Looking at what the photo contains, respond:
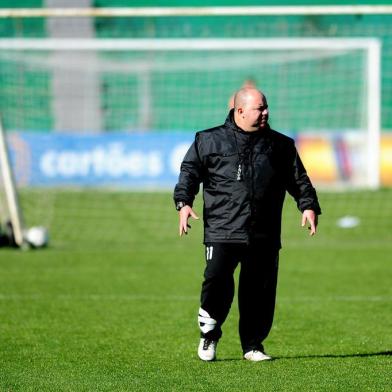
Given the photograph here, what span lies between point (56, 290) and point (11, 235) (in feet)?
13.7

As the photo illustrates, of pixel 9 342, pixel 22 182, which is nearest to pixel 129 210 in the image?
pixel 22 182

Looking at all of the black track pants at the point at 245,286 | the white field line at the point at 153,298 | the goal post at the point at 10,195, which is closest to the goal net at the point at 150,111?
the goal post at the point at 10,195

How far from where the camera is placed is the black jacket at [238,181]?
7.33 metres

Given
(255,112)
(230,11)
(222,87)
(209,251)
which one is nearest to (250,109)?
(255,112)

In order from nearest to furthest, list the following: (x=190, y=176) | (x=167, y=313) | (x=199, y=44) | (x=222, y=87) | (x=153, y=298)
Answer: (x=190, y=176) → (x=167, y=313) → (x=153, y=298) → (x=199, y=44) → (x=222, y=87)

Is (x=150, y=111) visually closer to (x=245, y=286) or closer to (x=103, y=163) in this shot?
(x=103, y=163)

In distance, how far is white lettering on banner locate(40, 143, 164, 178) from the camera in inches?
909

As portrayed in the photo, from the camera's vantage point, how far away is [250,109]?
7277 mm

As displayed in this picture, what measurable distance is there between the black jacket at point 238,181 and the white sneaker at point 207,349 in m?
0.72

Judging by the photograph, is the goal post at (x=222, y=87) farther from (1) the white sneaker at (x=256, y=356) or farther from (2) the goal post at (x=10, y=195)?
(1) the white sneaker at (x=256, y=356)

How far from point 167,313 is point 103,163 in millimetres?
13614

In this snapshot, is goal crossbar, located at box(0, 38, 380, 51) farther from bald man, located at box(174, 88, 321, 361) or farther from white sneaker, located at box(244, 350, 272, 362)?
white sneaker, located at box(244, 350, 272, 362)

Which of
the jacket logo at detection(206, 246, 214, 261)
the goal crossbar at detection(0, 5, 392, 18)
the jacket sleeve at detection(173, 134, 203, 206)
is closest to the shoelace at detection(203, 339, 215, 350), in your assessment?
the jacket logo at detection(206, 246, 214, 261)

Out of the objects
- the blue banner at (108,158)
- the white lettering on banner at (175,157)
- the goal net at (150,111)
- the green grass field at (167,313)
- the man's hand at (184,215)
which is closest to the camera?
the green grass field at (167,313)
